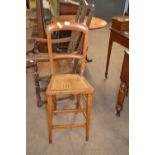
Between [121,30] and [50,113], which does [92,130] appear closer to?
[50,113]

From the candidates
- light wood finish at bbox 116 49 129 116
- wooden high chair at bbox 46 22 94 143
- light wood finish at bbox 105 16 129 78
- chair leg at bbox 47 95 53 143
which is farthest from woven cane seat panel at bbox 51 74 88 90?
light wood finish at bbox 105 16 129 78

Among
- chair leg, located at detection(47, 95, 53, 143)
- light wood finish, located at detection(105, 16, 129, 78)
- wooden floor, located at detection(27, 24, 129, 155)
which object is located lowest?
wooden floor, located at detection(27, 24, 129, 155)

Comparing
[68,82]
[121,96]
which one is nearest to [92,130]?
[121,96]

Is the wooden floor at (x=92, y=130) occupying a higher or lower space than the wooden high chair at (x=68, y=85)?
lower

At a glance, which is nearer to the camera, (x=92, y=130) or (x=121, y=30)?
(x=92, y=130)

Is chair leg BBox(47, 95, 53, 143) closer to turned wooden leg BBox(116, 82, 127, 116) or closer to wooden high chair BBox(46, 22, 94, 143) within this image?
wooden high chair BBox(46, 22, 94, 143)

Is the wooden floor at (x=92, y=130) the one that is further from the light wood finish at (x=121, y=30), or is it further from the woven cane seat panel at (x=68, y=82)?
the light wood finish at (x=121, y=30)

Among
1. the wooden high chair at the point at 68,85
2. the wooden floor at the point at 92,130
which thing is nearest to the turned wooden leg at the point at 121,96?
the wooden floor at the point at 92,130

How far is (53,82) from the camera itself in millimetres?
1716

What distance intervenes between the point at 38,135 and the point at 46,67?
71 centimetres
